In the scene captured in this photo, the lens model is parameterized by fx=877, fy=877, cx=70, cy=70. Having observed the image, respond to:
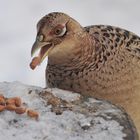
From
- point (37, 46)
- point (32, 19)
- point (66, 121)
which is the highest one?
point (37, 46)

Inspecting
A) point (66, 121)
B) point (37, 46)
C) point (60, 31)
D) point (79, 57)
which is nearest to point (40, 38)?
point (37, 46)

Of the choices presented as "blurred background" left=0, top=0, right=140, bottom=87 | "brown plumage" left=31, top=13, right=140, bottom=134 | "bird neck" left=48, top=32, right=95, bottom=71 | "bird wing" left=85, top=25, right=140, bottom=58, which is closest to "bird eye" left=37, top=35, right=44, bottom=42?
"brown plumage" left=31, top=13, right=140, bottom=134

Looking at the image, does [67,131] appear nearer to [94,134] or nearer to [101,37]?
[94,134]

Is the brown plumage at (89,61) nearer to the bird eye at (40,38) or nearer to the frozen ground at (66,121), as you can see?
the bird eye at (40,38)

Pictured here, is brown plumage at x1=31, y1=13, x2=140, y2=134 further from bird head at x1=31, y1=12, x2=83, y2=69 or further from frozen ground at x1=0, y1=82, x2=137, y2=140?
frozen ground at x1=0, y1=82, x2=137, y2=140

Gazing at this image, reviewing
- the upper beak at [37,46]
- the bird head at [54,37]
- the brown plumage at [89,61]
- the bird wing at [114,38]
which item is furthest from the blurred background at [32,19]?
the upper beak at [37,46]

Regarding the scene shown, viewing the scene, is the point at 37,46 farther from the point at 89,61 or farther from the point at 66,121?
the point at 66,121

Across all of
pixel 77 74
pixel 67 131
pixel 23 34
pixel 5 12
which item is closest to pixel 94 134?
pixel 67 131
